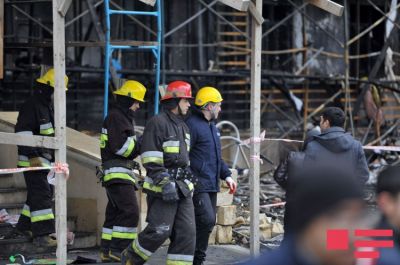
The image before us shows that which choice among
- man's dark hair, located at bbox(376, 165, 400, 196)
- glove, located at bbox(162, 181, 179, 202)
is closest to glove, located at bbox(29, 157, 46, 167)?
glove, located at bbox(162, 181, 179, 202)

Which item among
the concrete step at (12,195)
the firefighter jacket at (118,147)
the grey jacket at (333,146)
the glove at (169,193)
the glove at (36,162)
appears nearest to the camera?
the glove at (169,193)

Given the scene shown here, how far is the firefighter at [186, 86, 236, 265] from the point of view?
7.47m

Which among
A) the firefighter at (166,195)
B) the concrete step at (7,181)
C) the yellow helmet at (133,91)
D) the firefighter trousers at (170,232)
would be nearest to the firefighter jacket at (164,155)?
the firefighter at (166,195)

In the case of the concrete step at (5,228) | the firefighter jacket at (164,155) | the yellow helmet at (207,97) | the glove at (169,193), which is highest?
the yellow helmet at (207,97)

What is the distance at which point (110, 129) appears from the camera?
7656 mm

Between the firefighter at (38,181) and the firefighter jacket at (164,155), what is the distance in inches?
61.3

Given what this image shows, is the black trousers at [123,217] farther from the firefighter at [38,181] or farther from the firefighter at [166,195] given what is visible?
the firefighter at [38,181]

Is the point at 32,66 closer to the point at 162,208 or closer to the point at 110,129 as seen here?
the point at 110,129

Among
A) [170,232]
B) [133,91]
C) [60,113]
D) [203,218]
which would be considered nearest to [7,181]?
[133,91]

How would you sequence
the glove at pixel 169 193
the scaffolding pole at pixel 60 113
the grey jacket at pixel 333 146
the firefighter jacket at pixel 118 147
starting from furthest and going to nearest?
the firefighter jacket at pixel 118 147, the grey jacket at pixel 333 146, the glove at pixel 169 193, the scaffolding pole at pixel 60 113

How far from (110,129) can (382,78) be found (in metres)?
8.90

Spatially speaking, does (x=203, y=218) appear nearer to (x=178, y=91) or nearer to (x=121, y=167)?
(x=121, y=167)

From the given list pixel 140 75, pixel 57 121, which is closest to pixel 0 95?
pixel 140 75

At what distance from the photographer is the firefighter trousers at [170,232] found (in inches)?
271
